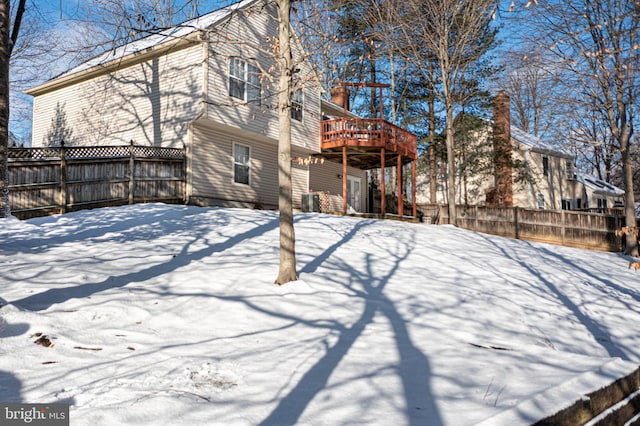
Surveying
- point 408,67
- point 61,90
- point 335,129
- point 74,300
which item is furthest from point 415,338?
point 408,67

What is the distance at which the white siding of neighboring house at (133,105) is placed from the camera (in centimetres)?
1475

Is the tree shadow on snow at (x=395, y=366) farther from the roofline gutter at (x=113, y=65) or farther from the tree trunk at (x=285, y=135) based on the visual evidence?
the roofline gutter at (x=113, y=65)

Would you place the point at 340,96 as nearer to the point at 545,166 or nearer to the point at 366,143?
the point at 366,143

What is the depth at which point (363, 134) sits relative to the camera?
1814 centimetres

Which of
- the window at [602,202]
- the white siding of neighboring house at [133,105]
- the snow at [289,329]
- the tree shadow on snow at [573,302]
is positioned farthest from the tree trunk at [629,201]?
the window at [602,202]

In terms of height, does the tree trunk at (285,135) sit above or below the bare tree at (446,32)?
below

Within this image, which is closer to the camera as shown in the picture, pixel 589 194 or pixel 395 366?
pixel 395 366

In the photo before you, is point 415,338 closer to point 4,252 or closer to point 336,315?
point 336,315

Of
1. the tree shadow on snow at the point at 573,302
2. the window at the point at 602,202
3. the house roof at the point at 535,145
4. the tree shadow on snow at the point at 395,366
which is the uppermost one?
the house roof at the point at 535,145

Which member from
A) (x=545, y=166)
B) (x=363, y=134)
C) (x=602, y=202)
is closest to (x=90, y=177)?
(x=363, y=134)

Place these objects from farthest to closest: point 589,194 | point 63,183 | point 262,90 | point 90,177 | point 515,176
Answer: point 589,194 → point 515,176 → point 262,90 → point 90,177 → point 63,183

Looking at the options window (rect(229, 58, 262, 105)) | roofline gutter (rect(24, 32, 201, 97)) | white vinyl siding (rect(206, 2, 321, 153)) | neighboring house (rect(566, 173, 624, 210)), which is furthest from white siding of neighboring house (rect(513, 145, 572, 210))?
roofline gutter (rect(24, 32, 201, 97))

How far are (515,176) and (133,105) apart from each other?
2313 centimetres

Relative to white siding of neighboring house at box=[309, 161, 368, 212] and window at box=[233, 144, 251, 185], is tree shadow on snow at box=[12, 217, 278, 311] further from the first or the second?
white siding of neighboring house at box=[309, 161, 368, 212]
